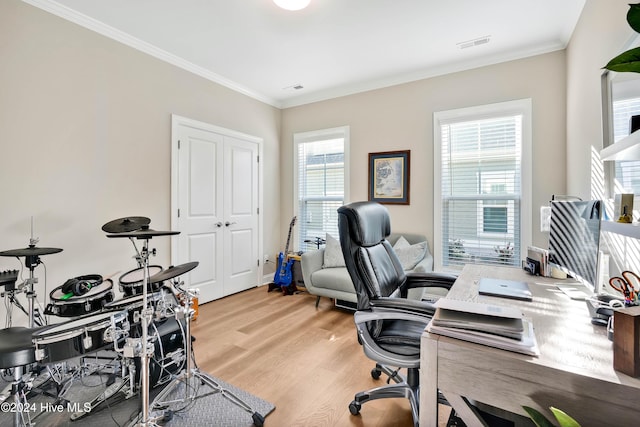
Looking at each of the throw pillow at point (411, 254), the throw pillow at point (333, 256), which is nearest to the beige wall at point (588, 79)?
the throw pillow at point (411, 254)

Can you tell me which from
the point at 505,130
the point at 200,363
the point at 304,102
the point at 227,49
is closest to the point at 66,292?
the point at 200,363

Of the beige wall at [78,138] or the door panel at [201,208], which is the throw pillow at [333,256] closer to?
the door panel at [201,208]

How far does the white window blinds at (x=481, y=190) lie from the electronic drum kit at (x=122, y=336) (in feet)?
8.97

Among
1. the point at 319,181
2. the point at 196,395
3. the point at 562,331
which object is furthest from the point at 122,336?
the point at 319,181

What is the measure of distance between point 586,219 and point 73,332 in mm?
2199

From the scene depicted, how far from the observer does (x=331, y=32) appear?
8.94 feet

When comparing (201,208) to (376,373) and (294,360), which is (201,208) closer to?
(294,360)

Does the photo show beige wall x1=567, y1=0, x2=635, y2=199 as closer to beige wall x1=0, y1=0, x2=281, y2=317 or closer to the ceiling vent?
the ceiling vent

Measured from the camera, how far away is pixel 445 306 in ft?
3.45

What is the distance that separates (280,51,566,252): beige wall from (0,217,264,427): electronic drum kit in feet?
8.74

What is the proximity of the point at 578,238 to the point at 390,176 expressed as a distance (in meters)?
2.55

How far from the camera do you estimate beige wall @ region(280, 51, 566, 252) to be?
2930mm

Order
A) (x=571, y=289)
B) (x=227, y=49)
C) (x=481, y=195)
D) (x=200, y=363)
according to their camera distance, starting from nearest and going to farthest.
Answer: (x=571, y=289), (x=200, y=363), (x=227, y=49), (x=481, y=195)

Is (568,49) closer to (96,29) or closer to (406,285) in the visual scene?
(406,285)
